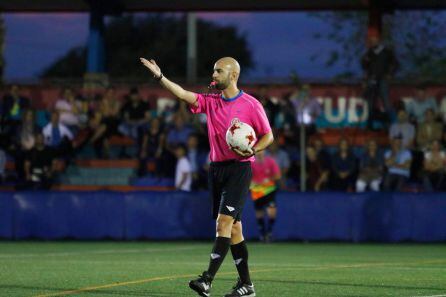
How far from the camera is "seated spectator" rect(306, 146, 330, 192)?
950 inches

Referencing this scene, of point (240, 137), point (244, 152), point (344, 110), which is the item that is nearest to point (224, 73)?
point (240, 137)

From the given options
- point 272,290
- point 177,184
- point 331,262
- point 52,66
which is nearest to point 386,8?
point 177,184

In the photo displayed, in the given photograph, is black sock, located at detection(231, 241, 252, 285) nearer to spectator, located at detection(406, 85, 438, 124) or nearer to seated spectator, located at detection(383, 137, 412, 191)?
seated spectator, located at detection(383, 137, 412, 191)

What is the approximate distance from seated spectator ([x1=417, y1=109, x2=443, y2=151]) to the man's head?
1433 cm

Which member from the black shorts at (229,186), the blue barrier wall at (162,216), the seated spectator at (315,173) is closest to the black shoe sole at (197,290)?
the black shorts at (229,186)

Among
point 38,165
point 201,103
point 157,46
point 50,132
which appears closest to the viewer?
point 201,103

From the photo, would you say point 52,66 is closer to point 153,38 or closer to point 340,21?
point 153,38

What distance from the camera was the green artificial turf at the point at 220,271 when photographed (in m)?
11.5

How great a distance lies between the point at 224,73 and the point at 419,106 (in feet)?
51.4

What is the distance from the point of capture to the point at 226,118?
10.7 m

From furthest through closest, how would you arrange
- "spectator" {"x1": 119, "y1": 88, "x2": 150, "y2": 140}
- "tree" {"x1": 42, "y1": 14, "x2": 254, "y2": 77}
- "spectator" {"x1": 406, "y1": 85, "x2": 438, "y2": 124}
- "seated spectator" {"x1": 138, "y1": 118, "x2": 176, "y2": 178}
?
"tree" {"x1": 42, "y1": 14, "x2": 254, "y2": 77}, "spectator" {"x1": 119, "y1": 88, "x2": 150, "y2": 140}, "spectator" {"x1": 406, "y1": 85, "x2": 438, "y2": 124}, "seated spectator" {"x1": 138, "y1": 118, "x2": 176, "y2": 178}

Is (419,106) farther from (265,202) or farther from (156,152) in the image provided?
(156,152)

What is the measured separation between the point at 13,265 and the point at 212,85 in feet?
18.9

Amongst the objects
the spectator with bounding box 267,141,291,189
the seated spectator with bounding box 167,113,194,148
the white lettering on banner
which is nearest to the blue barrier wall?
the spectator with bounding box 267,141,291,189
